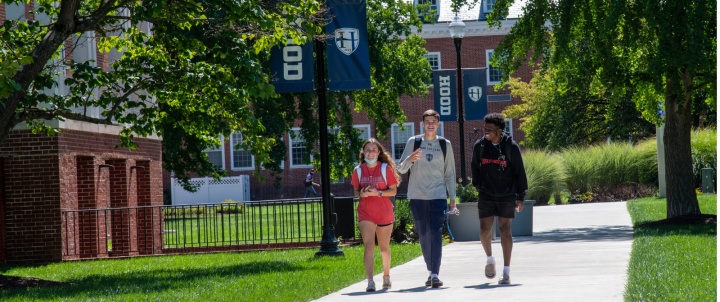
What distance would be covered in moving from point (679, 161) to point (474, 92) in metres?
6.89

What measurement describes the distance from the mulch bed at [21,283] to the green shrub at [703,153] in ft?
75.2

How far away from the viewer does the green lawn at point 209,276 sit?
7.53m

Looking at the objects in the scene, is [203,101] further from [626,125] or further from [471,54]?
[471,54]

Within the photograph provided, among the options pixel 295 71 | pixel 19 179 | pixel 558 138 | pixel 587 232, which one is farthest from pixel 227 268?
pixel 558 138

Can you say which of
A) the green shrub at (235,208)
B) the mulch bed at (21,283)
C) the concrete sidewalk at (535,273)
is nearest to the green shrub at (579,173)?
the green shrub at (235,208)

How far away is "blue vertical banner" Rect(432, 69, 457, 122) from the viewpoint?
2080 centimetres

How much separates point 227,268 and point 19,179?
512cm

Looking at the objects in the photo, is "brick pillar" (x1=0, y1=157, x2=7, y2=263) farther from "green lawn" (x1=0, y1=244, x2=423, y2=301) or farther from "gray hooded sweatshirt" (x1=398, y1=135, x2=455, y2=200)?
"gray hooded sweatshirt" (x1=398, y1=135, x2=455, y2=200)

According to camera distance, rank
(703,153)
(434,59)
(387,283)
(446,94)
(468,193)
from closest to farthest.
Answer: (387,283)
(468,193)
(446,94)
(703,153)
(434,59)

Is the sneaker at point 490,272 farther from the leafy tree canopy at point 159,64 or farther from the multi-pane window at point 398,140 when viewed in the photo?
the multi-pane window at point 398,140

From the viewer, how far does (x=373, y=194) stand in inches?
282

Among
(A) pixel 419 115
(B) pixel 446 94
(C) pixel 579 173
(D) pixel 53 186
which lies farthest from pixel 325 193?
(A) pixel 419 115

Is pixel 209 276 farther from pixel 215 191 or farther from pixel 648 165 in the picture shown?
pixel 215 191

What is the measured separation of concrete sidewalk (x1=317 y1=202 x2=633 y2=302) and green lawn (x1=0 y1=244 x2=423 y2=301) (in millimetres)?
563
